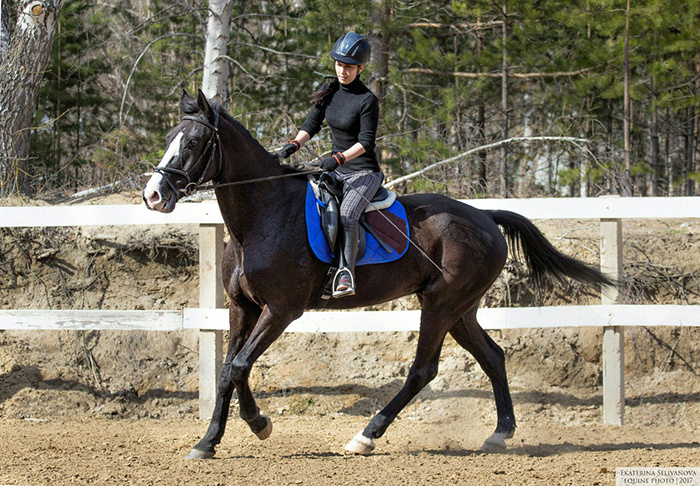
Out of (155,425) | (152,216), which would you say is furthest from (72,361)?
(152,216)

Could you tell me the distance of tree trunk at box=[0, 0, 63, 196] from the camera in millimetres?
9195

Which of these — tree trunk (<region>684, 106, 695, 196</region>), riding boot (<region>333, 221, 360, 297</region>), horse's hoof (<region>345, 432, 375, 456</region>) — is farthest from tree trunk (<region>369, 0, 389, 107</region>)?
tree trunk (<region>684, 106, 695, 196</region>)

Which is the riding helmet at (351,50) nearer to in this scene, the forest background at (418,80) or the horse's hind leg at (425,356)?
the horse's hind leg at (425,356)

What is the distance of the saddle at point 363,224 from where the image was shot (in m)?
4.70

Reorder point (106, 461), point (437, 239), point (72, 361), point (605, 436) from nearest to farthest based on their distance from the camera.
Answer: point (106, 461) → point (437, 239) → point (605, 436) → point (72, 361)

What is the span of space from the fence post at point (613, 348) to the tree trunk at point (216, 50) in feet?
18.7

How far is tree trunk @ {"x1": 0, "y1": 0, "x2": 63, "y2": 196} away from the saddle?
6096mm

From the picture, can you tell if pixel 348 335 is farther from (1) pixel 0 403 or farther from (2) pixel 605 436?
(1) pixel 0 403

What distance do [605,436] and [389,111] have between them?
7251mm

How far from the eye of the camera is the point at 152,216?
6.08m

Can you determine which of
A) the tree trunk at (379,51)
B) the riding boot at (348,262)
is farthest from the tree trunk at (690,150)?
the riding boot at (348,262)

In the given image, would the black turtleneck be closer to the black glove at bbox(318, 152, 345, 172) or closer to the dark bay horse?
the black glove at bbox(318, 152, 345, 172)

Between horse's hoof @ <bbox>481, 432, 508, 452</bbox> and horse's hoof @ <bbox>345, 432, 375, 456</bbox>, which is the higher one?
horse's hoof @ <bbox>345, 432, 375, 456</bbox>

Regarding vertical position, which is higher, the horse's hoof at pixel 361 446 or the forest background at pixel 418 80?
the forest background at pixel 418 80
